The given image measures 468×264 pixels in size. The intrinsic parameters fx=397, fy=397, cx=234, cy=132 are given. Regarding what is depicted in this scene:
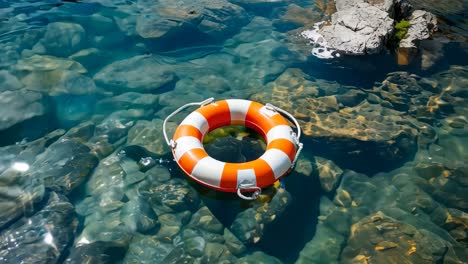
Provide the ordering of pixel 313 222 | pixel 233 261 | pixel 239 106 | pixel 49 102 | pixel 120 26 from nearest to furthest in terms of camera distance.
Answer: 1. pixel 233 261
2. pixel 313 222
3. pixel 239 106
4. pixel 49 102
5. pixel 120 26

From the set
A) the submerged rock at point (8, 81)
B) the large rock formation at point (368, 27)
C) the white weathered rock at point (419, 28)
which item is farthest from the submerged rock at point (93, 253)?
the white weathered rock at point (419, 28)

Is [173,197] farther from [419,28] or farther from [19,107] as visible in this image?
[419,28]

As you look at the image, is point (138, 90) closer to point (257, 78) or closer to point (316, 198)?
point (257, 78)

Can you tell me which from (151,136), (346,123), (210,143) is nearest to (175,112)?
(151,136)

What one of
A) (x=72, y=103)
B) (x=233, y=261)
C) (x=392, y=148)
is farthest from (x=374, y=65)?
(x=72, y=103)

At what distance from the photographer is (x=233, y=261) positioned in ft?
12.6

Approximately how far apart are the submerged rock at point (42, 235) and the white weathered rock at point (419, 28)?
19.5ft

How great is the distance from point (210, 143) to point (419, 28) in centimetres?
466

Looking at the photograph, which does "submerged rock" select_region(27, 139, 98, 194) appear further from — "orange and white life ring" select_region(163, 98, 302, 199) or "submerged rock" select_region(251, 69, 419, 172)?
"submerged rock" select_region(251, 69, 419, 172)

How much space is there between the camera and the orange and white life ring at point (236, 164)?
4.15 m

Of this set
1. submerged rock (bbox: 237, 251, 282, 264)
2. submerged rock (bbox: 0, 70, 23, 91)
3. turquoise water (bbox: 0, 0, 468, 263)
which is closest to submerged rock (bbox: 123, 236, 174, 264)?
turquoise water (bbox: 0, 0, 468, 263)

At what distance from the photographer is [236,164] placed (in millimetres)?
4254

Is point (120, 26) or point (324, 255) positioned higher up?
point (120, 26)

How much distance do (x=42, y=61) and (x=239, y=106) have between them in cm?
334
